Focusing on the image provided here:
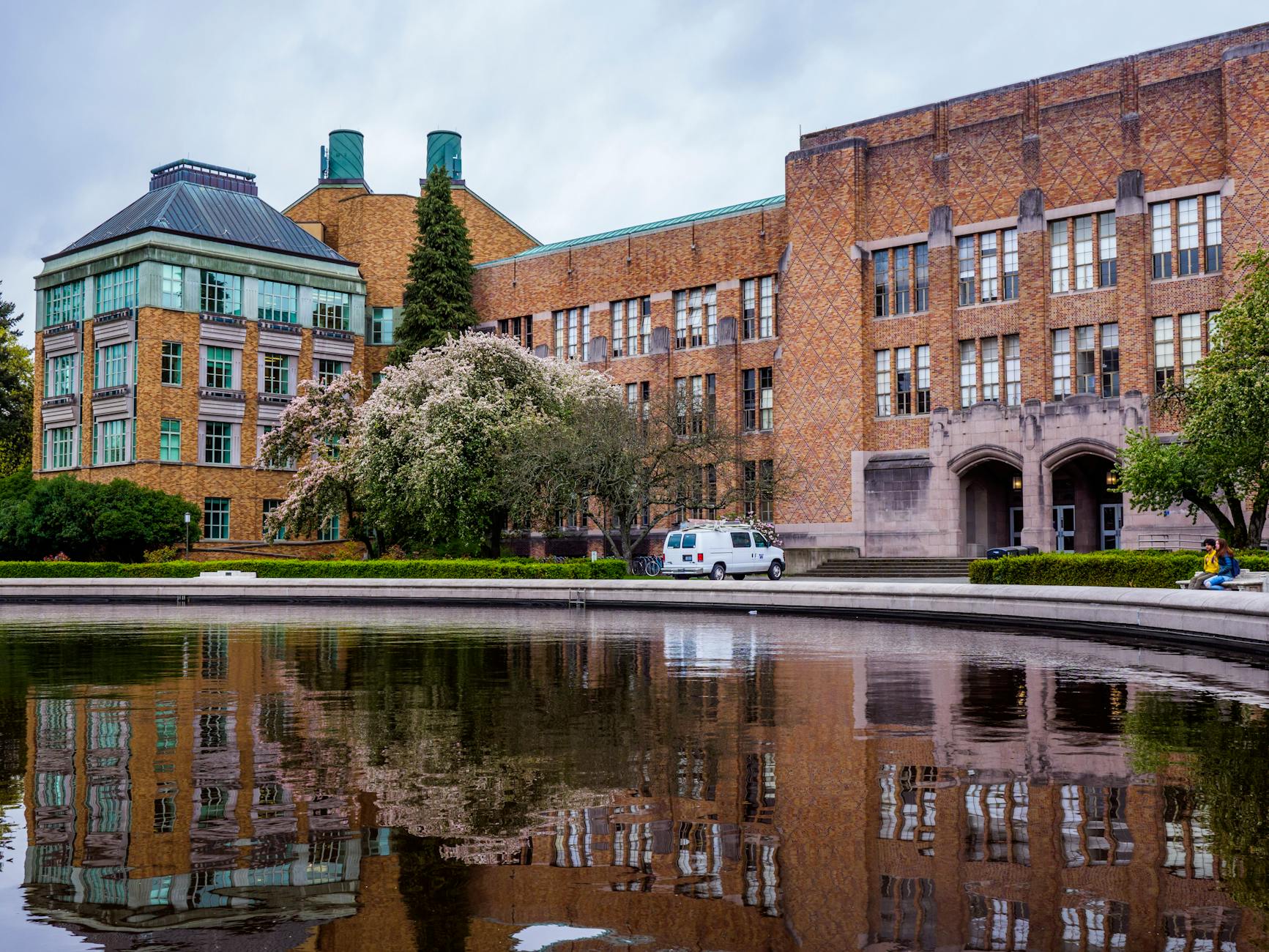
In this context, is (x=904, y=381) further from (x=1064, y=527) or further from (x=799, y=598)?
(x=799, y=598)

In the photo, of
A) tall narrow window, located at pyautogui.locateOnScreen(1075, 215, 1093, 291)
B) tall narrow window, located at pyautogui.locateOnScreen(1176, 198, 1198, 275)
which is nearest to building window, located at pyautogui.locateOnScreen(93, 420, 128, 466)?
tall narrow window, located at pyautogui.locateOnScreen(1075, 215, 1093, 291)

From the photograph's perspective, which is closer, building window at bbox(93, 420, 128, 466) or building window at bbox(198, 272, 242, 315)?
building window at bbox(93, 420, 128, 466)

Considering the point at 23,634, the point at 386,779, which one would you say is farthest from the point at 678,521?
the point at 386,779

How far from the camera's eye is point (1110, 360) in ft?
146

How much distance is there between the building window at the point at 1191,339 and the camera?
140 feet

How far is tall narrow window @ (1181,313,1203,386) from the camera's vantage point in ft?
140

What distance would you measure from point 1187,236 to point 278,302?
133 ft

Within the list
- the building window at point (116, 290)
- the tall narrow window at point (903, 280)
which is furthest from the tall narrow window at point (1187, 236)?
the building window at point (116, 290)

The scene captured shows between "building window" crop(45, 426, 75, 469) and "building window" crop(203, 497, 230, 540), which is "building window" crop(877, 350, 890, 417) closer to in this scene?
"building window" crop(203, 497, 230, 540)

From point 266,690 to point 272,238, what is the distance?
177 ft

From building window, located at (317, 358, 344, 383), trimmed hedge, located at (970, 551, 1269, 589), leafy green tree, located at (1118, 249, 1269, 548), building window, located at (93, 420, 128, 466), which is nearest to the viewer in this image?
trimmed hedge, located at (970, 551, 1269, 589)

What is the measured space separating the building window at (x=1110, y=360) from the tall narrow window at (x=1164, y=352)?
1252mm

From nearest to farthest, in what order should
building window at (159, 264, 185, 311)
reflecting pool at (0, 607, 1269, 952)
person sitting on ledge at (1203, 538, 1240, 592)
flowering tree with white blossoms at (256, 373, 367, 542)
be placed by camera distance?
reflecting pool at (0, 607, 1269, 952), person sitting on ledge at (1203, 538, 1240, 592), flowering tree with white blossoms at (256, 373, 367, 542), building window at (159, 264, 185, 311)

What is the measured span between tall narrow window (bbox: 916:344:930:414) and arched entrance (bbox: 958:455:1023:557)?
9.84 feet
